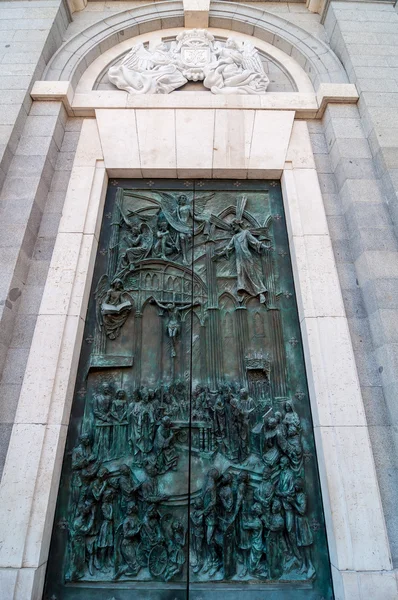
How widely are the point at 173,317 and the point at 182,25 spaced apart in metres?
6.58

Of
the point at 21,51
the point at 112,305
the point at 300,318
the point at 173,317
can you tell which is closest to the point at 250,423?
the point at 300,318

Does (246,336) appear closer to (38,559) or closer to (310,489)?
(310,489)

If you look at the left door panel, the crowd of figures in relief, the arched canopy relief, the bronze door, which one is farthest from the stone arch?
the crowd of figures in relief

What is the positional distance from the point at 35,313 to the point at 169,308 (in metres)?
1.78

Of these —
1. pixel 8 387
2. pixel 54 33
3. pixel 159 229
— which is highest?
pixel 54 33

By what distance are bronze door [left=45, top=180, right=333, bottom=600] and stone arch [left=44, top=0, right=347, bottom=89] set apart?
2936mm

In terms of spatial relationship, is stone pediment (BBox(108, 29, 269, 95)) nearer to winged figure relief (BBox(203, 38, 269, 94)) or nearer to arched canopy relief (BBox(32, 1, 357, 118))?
winged figure relief (BBox(203, 38, 269, 94))

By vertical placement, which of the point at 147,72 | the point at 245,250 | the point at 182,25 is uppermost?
the point at 182,25

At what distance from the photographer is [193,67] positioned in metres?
7.27

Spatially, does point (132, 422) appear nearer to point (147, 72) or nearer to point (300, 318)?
point (300, 318)

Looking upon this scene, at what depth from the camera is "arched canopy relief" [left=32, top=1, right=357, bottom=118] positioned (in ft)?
22.0

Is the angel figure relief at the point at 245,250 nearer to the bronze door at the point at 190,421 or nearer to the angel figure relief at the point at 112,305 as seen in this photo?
the bronze door at the point at 190,421

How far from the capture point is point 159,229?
6.03 meters

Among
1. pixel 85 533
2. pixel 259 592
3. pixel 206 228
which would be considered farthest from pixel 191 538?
pixel 206 228
